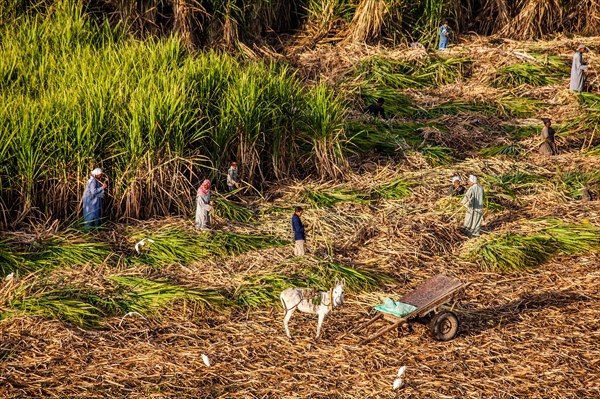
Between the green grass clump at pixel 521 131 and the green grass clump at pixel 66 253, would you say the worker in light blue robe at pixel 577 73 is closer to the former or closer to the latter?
the green grass clump at pixel 521 131

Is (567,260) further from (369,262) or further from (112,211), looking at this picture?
(112,211)

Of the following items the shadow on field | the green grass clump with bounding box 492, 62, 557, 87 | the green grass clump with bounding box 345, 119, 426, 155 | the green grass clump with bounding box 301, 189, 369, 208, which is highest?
the green grass clump with bounding box 492, 62, 557, 87

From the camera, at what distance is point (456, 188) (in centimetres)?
1317

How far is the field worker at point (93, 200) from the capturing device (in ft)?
39.3

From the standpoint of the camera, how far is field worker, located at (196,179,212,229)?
12039 mm

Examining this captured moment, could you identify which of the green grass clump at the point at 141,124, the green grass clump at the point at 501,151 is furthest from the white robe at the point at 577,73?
the green grass clump at the point at 141,124

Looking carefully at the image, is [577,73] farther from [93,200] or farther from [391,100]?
[93,200]

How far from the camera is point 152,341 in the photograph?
971 centimetres

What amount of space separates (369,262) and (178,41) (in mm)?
5871

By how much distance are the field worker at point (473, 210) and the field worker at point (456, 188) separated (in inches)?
27.2

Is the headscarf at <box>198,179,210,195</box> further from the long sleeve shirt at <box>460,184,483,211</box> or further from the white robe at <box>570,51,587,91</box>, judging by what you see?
the white robe at <box>570,51,587,91</box>

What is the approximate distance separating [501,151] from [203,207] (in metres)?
5.51

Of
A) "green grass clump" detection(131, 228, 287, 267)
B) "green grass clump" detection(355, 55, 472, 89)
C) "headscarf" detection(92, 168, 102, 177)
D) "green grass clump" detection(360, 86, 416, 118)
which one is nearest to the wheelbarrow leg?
"green grass clump" detection(131, 228, 287, 267)

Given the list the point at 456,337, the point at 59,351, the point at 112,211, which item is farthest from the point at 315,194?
the point at 59,351
